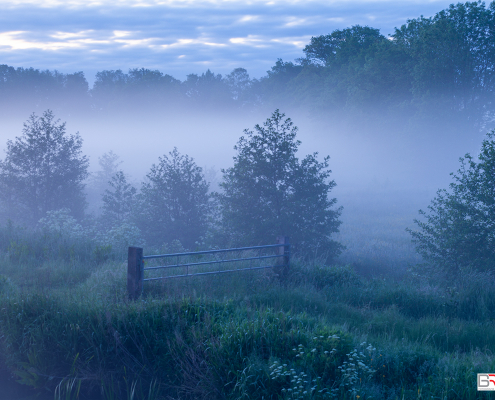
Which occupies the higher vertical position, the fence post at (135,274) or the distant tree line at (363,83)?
the distant tree line at (363,83)

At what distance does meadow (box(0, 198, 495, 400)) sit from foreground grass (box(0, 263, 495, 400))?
0.02 meters

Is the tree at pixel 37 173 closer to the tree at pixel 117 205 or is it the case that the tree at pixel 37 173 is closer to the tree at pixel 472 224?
the tree at pixel 117 205

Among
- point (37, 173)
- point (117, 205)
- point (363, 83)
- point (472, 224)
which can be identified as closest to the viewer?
point (472, 224)

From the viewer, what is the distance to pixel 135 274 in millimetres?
7320

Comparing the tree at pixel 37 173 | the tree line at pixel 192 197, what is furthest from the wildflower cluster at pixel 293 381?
the tree at pixel 37 173

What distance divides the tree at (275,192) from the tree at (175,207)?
4536mm

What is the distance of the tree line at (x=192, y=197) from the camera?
50.9 ft

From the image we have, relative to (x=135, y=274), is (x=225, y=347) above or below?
below

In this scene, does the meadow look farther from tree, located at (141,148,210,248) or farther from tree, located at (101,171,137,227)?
tree, located at (101,171,137,227)

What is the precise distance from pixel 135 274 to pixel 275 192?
8.98m

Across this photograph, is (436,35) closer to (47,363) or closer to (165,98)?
(47,363)

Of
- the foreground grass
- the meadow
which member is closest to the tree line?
the meadow

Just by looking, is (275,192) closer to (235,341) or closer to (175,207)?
(175,207)

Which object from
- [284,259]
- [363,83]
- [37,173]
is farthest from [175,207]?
→ [363,83]
